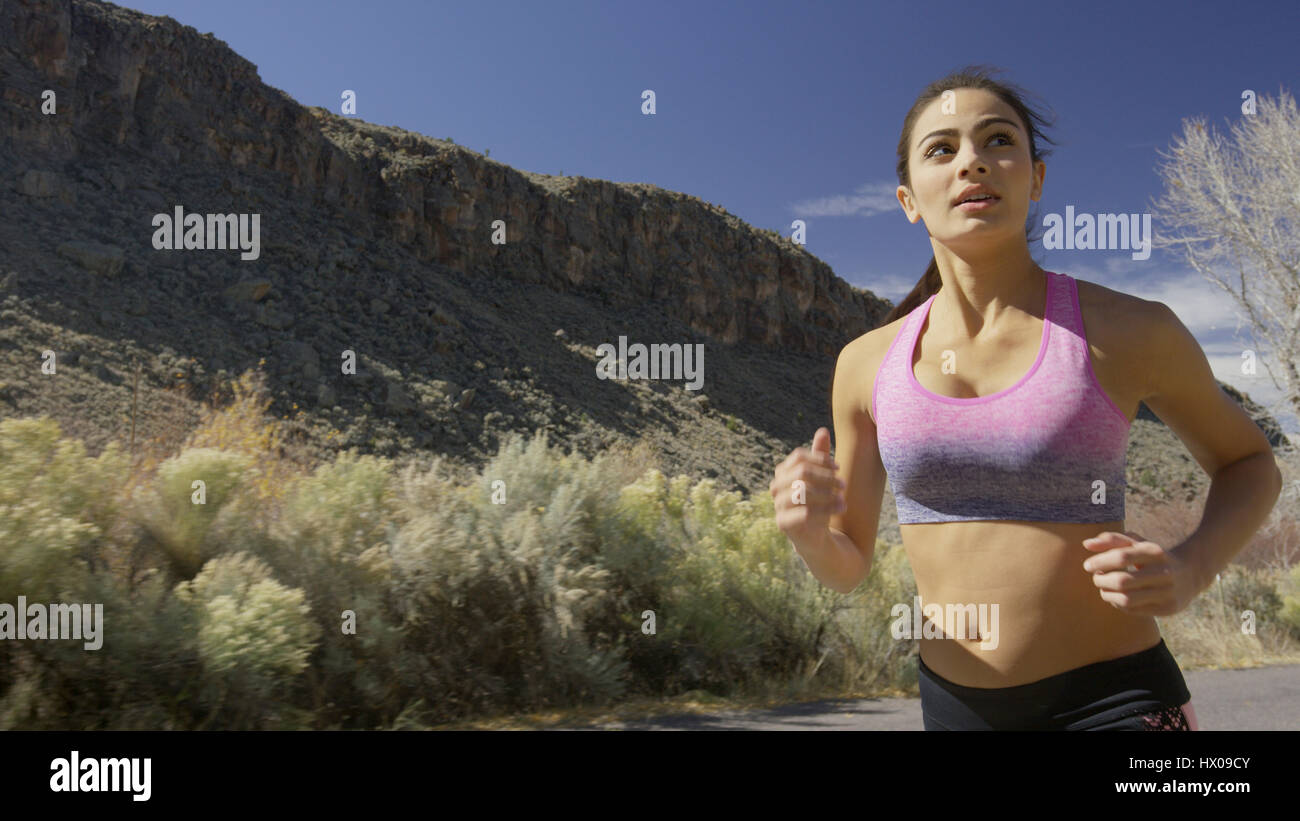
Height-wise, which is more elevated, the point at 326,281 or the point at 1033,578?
the point at 326,281

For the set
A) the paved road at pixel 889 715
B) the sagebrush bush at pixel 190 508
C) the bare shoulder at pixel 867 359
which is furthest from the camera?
the paved road at pixel 889 715

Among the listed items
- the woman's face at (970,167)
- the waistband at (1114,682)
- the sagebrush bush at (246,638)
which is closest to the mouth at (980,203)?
the woman's face at (970,167)

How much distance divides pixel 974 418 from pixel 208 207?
46.7m

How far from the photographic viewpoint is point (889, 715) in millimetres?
5609

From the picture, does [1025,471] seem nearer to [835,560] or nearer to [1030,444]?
[1030,444]

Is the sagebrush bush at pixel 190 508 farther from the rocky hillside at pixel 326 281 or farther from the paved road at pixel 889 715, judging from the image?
the rocky hillside at pixel 326 281

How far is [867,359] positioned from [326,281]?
143ft

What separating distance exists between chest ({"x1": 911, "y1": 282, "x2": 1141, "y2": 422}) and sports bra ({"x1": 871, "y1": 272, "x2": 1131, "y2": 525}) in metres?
0.02

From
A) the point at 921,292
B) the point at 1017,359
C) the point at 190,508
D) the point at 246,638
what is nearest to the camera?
the point at 1017,359

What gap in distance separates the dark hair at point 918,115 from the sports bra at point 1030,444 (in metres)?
0.35

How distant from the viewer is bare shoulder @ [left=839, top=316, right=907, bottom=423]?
168 centimetres

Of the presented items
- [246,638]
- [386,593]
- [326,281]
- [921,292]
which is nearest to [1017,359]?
[921,292]

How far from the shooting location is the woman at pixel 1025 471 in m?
1.33

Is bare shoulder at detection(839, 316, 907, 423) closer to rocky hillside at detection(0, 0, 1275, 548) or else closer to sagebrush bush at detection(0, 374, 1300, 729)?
sagebrush bush at detection(0, 374, 1300, 729)
